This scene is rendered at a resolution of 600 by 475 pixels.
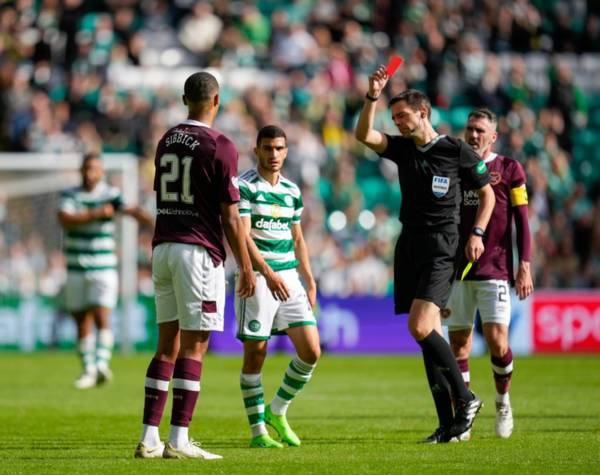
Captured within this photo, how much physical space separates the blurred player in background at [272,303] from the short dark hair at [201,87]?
1.12 meters

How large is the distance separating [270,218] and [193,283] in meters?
1.33

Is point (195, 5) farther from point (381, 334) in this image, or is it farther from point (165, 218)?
point (165, 218)

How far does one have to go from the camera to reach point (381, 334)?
24.2 m

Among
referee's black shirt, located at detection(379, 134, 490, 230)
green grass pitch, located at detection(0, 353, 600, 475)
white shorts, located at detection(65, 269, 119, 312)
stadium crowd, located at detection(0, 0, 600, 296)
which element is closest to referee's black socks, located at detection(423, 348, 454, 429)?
green grass pitch, located at detection(0, 353, 600, 475)

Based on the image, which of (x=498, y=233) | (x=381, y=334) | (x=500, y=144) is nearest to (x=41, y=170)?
(x=381, y=334)

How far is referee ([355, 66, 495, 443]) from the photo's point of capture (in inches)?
396

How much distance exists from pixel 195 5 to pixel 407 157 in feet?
64.8

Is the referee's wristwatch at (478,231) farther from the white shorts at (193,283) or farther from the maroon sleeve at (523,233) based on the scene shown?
the white shorts at (193,283)

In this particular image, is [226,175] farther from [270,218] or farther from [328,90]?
[328,90]

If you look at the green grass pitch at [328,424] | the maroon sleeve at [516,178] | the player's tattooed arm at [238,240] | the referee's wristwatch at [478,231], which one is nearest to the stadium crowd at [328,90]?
the green grass pitch at [328,424]

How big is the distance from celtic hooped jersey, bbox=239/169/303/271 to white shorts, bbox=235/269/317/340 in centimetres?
13

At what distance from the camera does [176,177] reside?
917 centimetres

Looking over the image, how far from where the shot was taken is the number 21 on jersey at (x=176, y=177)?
29.9ft

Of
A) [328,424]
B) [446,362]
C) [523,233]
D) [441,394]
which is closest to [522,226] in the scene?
[523,233]
